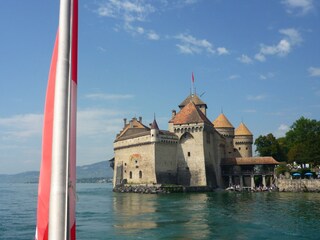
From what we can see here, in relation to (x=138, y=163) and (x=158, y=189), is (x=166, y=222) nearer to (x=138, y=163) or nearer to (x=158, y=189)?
(x=158, y=189)

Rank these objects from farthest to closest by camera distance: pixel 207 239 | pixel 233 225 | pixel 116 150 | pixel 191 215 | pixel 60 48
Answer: pixel 116 150 < pixel 191 215 < pixel 233 225 < pixel 207 239 < pixel 60 48

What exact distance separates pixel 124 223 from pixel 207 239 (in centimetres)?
678

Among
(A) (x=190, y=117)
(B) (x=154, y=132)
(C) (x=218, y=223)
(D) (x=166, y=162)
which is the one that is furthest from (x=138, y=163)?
(C) (x=218, y=223)

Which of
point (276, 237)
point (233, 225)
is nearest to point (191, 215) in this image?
point (233, 225)

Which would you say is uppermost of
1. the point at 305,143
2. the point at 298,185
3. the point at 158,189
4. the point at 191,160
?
the point at 305,143

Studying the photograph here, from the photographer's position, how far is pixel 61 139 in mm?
2562

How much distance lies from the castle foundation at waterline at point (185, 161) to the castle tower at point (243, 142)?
7.28 m

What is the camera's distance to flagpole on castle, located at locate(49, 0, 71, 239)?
8.21 feet

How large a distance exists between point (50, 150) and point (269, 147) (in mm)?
62656

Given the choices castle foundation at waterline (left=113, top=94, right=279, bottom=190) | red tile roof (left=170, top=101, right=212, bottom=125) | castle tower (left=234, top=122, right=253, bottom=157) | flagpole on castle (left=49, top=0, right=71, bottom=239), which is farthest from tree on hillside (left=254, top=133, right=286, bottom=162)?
flagpole on castle (left=49, top=0, right=71, bottom=239)

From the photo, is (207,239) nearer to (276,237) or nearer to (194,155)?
(276,237)

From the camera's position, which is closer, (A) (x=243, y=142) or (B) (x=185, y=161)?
(B) (x=185, y=161)

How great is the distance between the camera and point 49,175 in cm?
269

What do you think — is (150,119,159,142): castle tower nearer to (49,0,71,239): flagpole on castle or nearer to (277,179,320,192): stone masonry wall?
(277,179,320,192): stone masonry wall
